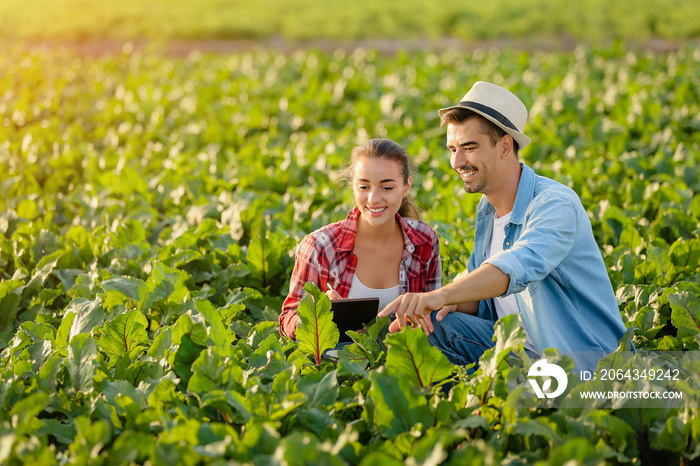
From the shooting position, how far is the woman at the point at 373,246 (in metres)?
3.36

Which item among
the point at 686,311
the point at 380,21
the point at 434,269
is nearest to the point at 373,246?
the point at 434,269

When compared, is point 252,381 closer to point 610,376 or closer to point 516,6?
point 610,376

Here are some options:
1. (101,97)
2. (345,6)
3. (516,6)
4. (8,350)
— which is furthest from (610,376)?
(345,6)

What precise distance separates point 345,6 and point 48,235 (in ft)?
75.5

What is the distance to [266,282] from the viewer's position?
420 centimetres

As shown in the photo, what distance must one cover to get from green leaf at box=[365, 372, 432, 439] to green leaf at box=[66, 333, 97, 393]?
3.54ft

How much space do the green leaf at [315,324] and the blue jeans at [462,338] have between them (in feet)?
2.37

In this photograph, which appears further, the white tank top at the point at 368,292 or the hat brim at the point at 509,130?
the white tank top at the point at 368,292

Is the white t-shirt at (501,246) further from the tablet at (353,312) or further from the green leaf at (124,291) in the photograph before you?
the green leaf at (124,291)

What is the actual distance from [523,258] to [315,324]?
87 centimetres

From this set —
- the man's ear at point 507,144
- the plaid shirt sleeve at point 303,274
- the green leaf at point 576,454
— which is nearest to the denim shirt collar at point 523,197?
the man's ear at point 507,144

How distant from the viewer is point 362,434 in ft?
8.11

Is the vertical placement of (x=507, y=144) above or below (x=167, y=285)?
above

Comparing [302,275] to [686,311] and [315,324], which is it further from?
[686,311]
